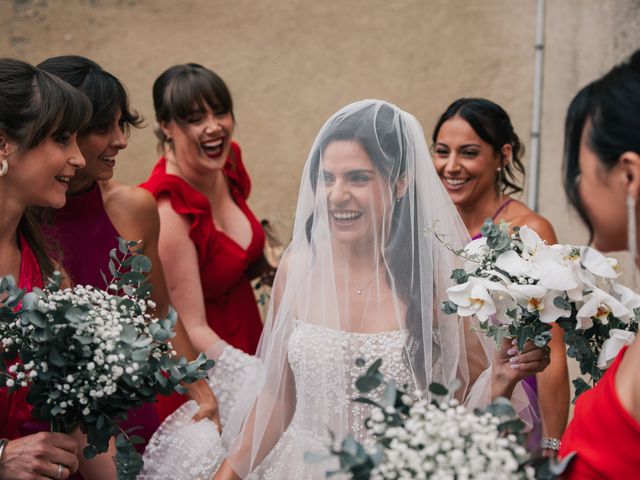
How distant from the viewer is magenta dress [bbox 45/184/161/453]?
364 centimetres

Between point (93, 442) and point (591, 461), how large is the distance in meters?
1.33

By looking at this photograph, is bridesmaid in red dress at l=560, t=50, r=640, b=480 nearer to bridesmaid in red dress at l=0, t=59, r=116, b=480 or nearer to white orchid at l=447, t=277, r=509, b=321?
white orchid at l=447, t=277, r=509, b=321

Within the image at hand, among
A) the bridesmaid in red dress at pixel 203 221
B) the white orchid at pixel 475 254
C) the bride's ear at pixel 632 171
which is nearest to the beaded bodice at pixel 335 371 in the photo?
the white orchid at pixel 475 254

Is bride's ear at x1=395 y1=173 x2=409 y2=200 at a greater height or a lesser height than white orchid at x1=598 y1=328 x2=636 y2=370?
greater

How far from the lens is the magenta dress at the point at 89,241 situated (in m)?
3.64

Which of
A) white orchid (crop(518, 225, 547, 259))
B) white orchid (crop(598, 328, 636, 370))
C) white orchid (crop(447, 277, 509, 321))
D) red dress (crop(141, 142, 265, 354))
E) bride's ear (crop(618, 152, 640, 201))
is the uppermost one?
bride's ear (crop(618, 152, 640, 201))

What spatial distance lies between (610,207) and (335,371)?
4.17 feet

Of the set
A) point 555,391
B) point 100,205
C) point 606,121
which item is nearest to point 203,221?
point 100,205

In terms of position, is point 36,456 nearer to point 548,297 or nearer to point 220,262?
point 548,297

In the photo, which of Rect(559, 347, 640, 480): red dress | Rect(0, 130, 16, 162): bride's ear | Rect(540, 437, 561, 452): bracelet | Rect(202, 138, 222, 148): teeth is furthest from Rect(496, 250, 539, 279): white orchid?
Rect(202, 138, 222, 148): teeth

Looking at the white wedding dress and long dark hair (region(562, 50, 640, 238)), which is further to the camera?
the white wedding dress

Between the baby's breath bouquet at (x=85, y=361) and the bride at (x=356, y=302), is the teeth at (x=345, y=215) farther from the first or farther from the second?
the baby's breath bouquet at (x=85, y=361)

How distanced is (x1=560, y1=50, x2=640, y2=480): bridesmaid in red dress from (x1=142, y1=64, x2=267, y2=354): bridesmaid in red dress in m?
2.62

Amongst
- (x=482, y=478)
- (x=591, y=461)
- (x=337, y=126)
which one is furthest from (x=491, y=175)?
(x=482, y=478)
